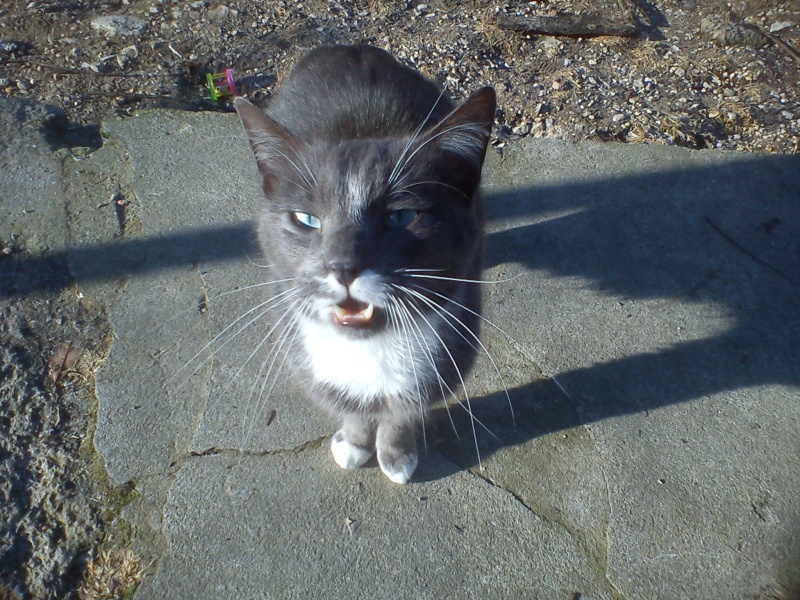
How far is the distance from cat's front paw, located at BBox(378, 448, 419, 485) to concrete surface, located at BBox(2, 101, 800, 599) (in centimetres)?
6

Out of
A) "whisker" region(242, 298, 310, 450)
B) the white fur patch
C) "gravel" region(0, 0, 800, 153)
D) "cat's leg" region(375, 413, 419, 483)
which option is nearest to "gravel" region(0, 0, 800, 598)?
"gravel" region(0, 0, 800, 153)

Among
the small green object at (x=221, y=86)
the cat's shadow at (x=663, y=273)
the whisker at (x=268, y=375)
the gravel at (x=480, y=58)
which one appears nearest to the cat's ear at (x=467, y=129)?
the whisker at (x=268, y=375)

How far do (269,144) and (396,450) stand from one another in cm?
108

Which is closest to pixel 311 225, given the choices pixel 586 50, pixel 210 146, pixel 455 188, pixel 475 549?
pixel 455 188

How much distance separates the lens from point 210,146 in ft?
9.98

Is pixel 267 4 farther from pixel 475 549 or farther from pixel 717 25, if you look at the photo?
pixel 475 549

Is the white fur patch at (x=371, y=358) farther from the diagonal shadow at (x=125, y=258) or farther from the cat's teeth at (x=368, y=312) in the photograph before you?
the diagonal shadow at (x=125, y=258)

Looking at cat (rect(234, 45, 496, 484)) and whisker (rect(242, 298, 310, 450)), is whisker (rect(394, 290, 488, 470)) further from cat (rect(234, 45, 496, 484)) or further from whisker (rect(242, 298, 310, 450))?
whisker (rect(242, 298, 310, 450))

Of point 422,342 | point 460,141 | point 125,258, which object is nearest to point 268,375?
point 422,342

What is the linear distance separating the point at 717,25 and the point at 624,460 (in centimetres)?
310

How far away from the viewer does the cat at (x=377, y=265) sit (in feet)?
5.04

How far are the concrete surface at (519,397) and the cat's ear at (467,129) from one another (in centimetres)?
99

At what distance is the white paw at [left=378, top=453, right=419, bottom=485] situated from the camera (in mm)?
2012

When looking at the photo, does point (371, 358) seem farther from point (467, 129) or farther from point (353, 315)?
point (467, 129)
